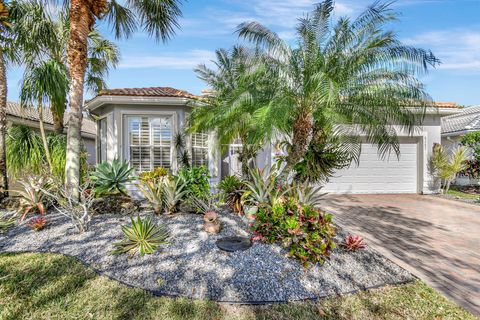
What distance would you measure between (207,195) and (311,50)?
176 inches

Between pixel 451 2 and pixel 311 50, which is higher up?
pixel 451 2

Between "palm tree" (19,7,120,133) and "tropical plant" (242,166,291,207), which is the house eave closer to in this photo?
"palm tree" (19,7,120,133)

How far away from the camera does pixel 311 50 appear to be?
5.96 meters

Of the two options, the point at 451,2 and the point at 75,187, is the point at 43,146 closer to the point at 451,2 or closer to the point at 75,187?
the point at 75,187

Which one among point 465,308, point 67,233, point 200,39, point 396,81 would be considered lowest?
point 465,308

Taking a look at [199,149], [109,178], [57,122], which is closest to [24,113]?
[57,122]

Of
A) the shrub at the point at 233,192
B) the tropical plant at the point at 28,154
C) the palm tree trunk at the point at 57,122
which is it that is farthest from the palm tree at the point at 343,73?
the palm tree trunk at the point at 57,122

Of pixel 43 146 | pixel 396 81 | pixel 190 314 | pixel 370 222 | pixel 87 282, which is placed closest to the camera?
pixel 190 314

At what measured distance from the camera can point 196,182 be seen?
23.7 feet

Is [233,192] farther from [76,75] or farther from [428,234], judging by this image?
[76,75]

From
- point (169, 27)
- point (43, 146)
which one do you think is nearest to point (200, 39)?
point (169, 27)

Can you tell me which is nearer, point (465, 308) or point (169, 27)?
point (465, 308)

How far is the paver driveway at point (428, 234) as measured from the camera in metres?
4.04

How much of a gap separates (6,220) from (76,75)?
3.99 metres
